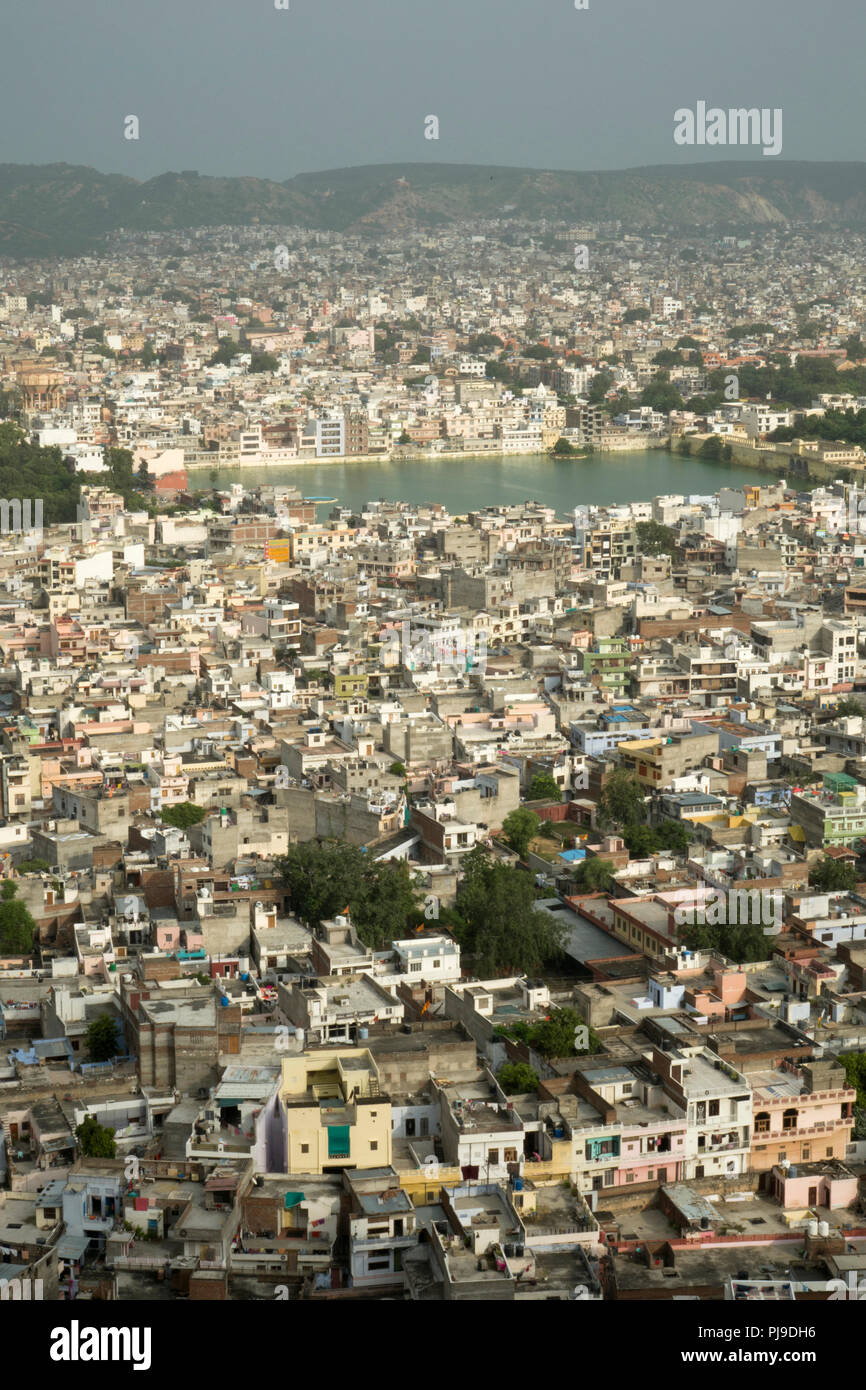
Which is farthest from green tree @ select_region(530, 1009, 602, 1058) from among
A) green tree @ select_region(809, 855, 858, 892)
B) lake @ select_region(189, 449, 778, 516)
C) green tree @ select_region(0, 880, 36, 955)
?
lake @ select_region(189, 449, 778, 516)

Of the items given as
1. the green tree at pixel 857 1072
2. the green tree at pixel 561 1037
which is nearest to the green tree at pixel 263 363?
the green tree at pixel 561 1037

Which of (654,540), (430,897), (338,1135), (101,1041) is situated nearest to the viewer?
(338,1135)

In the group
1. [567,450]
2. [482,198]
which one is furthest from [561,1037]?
[482,198]

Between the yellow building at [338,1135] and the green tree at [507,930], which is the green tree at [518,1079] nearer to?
the yellow building at [338,1135]

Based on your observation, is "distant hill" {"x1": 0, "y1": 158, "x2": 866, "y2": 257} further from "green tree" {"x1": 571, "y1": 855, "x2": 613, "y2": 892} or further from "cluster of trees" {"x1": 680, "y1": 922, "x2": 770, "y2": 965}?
"cluster of trees" {"x1": 680, "y1": 922, "x2": 770, "y2": 965}

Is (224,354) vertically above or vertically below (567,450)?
above

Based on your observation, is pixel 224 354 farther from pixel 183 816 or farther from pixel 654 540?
pixel 183 816
